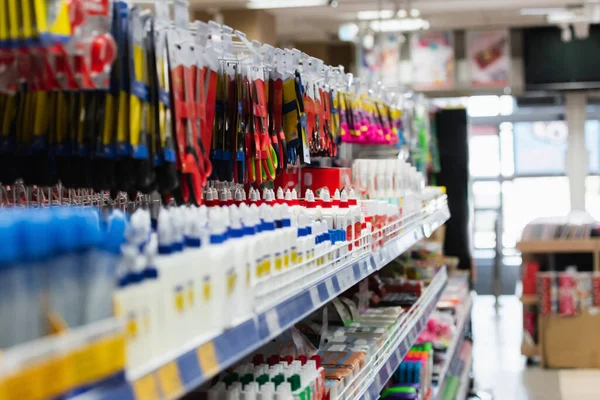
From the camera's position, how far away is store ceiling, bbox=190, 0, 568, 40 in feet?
33.9

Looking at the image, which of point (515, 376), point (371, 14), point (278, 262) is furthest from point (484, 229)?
point (278, 262)

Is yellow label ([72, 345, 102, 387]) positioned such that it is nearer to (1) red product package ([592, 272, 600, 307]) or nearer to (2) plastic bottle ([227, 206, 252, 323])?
(2) plastic bottle ([227, 206, 252, 323])

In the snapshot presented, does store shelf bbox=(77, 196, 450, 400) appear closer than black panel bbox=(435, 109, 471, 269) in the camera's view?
Yes

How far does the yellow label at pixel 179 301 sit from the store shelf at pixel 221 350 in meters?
0.06

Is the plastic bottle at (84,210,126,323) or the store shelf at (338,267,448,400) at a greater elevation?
the plastic bottle at (84,210,126,323)

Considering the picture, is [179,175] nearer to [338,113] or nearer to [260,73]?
[260,73]

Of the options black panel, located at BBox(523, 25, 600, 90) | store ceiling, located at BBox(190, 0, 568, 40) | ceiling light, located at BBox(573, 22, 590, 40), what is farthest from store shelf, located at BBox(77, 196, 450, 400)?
black panel, located at BBox(523, 25, 600, 90)

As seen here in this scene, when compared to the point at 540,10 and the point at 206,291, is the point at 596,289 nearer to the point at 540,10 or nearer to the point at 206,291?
the point at 540,10

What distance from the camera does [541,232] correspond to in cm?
831

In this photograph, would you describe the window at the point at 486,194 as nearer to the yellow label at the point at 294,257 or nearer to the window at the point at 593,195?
the window at the point at 593,195

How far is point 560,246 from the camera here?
26.6 ft

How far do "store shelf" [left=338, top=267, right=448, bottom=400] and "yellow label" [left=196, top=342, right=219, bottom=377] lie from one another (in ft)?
3.87

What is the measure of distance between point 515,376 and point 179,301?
Answer: 21.9ft

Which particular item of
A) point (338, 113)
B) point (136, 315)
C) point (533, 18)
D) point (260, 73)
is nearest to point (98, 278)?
point (136, 315)
